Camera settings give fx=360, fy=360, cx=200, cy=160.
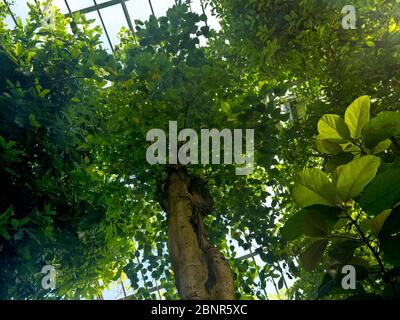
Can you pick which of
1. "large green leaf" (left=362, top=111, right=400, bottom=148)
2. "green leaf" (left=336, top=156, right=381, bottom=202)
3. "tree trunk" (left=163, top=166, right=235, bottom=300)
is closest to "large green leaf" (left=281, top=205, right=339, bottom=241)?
"green leaf" (left=336, top=156, right=381, bottom=202)

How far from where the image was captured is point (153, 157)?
10.4 feet

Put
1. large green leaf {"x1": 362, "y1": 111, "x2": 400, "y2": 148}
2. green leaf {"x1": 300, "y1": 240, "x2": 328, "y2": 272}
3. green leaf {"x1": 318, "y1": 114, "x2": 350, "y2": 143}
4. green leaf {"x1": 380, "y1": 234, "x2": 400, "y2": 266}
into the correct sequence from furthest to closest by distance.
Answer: green leaf {"x1": 318, "y1": 114, "x2": 350, "y2": 143} → large green leaf {"x1": 362, "y1": 111, "x2": 400, "y2": 148} → green leaf {"x1": 300, "y1": 240, "x2": 328, "y2": 272} → green leaf {"x1": 380, "y1": 234, "x2": 400, "y2": 266}

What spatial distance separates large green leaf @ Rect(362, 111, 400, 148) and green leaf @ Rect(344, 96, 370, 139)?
1.2 inches

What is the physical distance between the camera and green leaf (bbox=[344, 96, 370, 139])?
142 cm

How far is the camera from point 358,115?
1439mm

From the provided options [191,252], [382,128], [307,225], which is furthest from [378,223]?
[191,252]

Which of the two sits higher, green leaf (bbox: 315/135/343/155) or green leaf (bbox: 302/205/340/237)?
green leaf (bbox: 315/135/343/155)

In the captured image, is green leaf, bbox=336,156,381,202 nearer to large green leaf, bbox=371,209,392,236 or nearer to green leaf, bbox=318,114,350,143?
large green leaf, bbox=371,209,392,236

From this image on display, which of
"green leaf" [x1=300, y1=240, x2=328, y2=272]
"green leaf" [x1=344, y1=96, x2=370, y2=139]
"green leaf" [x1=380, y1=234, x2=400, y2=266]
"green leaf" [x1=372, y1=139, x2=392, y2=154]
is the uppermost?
"green leaf" [x1=344, y1=96, x2=370, y2=139]

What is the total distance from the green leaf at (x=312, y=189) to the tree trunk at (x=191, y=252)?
114 centimetres

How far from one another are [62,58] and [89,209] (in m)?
1.42

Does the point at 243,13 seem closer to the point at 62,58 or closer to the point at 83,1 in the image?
the point at 62,58

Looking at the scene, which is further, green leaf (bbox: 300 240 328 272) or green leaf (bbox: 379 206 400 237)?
green leaf (bbox: 300 240 328 272)

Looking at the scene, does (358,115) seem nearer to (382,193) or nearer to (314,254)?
(382,193)
